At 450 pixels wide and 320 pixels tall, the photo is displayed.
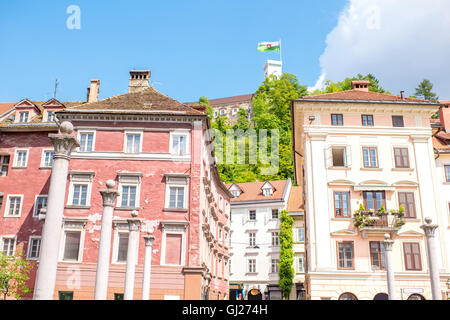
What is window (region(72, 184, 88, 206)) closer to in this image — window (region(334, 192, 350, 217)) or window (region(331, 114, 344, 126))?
window (region(334, 192, 350, 217))

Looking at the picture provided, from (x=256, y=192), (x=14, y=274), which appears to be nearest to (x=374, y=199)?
(x=14, y=274)

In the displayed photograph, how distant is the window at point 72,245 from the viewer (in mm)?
31508

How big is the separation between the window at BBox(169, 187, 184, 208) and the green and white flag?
104 m

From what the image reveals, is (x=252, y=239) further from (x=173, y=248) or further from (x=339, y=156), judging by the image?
(x=173, y=248)

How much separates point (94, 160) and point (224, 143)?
57.2 m

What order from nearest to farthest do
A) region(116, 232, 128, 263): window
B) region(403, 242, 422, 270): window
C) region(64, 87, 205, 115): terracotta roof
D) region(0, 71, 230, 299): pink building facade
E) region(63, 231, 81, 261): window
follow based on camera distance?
1. region(0, 71, 230, 299): pink building facade
2. region(116, 232, 128, 263): window
3. region(63, 231, 81, 261): window
4. region(403, 242, 422, 270): window
5. region(64, 87, 205, 115): terracotta roof

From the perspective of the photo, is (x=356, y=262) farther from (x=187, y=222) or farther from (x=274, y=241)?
(x=274, y=241)

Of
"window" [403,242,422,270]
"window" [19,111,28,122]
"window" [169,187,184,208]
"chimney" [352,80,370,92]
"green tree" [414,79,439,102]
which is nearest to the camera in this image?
"window" [403,242,422,270]

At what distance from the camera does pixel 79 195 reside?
33.0 metres

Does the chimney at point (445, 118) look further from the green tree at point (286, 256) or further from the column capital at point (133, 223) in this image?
the column capital at point (133, 223)

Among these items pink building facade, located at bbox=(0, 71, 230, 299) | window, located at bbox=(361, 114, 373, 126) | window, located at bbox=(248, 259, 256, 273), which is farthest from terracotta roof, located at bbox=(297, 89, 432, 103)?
window, located at bbox=(248, 259, 256, 273)

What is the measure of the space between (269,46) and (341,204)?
104 m

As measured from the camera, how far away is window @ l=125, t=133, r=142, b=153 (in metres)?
34.1
